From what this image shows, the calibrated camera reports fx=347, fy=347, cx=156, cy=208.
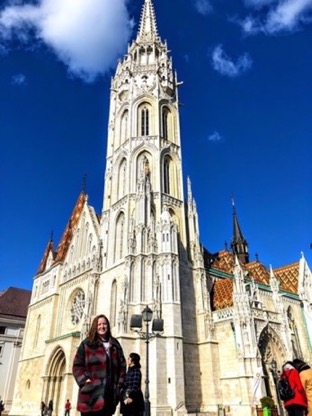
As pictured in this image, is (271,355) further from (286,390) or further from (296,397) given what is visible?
(296,397)

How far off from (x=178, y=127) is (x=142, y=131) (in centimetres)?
369

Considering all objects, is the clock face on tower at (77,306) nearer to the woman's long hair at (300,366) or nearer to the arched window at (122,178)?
the arched window at (122,178)

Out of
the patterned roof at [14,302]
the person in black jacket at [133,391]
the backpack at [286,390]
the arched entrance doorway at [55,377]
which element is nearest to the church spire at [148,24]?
the arched entrance doorway at [55,377]

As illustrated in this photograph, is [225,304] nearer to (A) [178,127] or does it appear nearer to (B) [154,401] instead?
(B) [154,401]

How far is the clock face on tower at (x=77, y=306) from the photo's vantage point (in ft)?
84.9

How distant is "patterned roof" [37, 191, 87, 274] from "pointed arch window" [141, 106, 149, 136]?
336 inches

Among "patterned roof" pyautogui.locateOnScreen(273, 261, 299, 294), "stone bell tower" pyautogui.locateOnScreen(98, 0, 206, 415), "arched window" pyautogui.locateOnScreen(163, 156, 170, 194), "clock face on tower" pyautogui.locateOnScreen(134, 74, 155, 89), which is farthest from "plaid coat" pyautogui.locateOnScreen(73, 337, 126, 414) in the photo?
"clock face on tower" pyautogui.locateOnScreen(134, 74, 155, 89)

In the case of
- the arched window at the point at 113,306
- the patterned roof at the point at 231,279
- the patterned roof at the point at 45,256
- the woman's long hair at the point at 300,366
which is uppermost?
the patterned roof at the point at 45,256

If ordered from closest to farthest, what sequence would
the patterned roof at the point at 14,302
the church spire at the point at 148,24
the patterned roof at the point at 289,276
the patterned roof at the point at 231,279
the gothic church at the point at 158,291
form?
1. the gothic church at the point at 158,291
2. the patterned roof at the point at 231,279
3. the patterned roof at the point at 289,276
4. the patterned roof at the point at 14,302
5. the church spire at the point at 148,24

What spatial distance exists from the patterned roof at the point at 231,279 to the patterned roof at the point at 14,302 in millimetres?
22188

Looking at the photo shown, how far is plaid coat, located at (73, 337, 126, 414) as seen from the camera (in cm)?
356

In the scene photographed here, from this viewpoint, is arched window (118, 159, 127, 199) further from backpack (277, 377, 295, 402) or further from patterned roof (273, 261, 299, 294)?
backpack (277, 377, 295, 402)

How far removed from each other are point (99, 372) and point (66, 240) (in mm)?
30478

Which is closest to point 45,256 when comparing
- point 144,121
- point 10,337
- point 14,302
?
point 14,302
